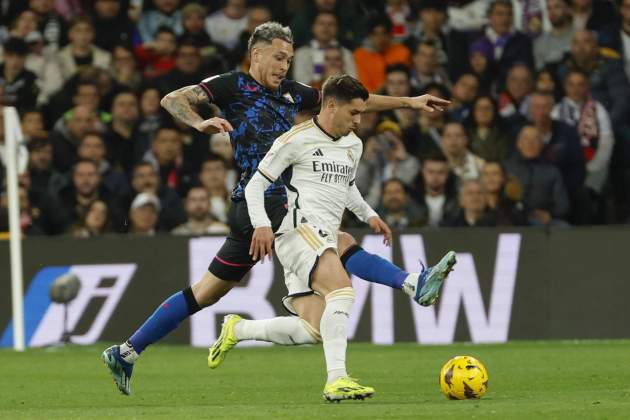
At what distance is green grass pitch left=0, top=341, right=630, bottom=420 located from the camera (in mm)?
8031

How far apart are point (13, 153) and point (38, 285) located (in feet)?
5.42

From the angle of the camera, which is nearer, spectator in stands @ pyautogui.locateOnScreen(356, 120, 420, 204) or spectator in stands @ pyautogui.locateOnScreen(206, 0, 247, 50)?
spectator in stands @ pyautogui.locateOnScreen(356, 120, 420, 204)

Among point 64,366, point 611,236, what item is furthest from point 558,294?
point 64,366

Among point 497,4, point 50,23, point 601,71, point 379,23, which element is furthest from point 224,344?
point 50,23

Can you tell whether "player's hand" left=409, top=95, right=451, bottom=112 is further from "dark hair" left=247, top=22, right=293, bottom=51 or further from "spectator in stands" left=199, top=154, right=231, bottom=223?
"spectator in stands" left=199, top=154, right=231, bottom=223

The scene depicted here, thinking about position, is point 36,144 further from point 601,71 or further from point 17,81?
point 601,71

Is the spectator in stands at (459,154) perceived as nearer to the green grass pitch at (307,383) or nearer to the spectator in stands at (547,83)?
the spectator in stands at (547,83)

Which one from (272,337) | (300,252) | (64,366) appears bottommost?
(64,366)

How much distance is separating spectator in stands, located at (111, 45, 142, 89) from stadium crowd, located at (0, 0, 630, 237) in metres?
0.02

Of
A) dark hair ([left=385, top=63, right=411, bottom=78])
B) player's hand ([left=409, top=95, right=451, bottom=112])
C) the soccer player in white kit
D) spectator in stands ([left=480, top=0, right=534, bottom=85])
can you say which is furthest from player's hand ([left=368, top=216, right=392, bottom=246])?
spectator in stands ([left=480, top=0, right=534, bottom=85])

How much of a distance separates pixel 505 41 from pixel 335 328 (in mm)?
9362

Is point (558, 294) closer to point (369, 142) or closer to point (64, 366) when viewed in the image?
point (369, 142)

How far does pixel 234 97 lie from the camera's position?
9.41 m

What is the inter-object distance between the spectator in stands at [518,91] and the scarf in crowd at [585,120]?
1.54 feet
